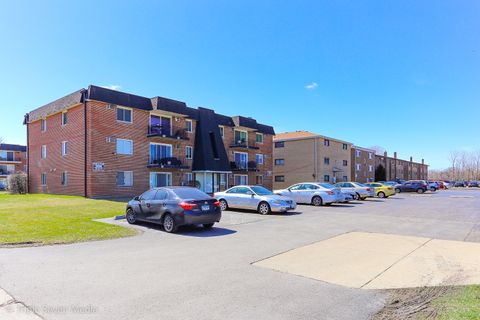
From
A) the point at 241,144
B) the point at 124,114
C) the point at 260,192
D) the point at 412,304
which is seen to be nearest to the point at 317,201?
the point at 260,192

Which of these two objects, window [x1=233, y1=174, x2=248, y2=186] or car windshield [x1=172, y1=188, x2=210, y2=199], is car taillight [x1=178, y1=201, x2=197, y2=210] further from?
window [x1=233, y1=174, x2=248, y2=186]

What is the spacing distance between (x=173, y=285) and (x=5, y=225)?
9505mm

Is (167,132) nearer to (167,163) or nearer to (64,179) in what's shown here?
(167,163)

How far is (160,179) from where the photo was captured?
30.3 meters

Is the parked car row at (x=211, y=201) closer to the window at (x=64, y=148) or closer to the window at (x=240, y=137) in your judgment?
the window at (x=240, y=137)

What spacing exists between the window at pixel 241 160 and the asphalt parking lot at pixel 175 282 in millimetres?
29018

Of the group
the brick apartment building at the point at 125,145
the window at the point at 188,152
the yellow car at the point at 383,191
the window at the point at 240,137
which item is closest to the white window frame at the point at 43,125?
the brick apartment building at the point at 125,145

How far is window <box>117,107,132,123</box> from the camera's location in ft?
88.2

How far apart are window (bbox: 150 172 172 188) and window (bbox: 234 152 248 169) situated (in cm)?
1005

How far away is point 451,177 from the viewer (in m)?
117

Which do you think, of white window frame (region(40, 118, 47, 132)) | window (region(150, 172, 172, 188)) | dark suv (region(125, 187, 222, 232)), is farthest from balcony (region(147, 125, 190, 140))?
dark suv (region(125, 187, 222, 232))

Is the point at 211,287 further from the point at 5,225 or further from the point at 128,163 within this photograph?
the point at 128,163

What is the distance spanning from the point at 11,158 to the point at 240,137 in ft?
172

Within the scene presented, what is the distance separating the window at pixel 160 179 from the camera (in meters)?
29.5
